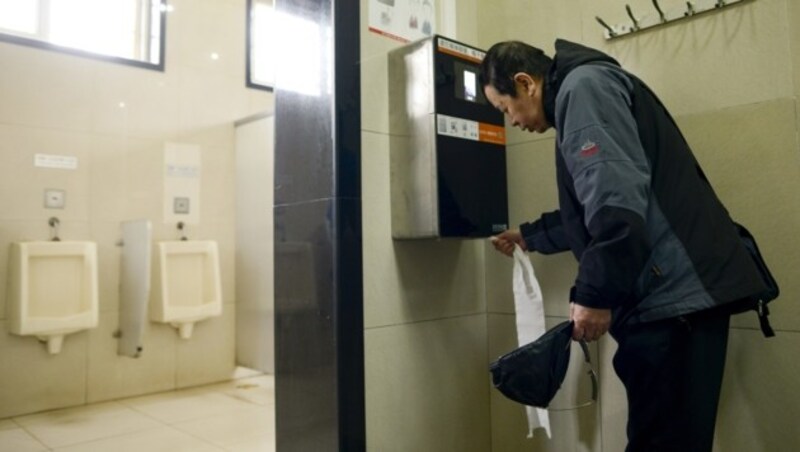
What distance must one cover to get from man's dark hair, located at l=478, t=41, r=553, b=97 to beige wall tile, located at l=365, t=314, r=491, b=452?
31.3 inches

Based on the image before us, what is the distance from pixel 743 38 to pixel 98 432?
3190mm

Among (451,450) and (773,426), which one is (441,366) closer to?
(451,450)

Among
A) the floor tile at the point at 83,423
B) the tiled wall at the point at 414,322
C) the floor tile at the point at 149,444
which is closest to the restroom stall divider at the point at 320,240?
the tiled wall at the point at 414,322

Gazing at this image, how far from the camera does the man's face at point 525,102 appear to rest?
4.64 ft

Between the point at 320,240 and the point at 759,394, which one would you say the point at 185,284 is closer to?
the point at 320,240

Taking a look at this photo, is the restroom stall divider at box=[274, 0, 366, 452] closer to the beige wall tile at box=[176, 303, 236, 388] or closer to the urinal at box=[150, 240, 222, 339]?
the urinal at box=[150, 240, 222, 339]

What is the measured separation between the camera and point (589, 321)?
1.24 metres

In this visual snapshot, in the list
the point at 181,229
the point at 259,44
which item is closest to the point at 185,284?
the point at 181,229

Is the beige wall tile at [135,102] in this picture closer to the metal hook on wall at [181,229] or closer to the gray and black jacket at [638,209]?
the metal hook on wall at [181,229]

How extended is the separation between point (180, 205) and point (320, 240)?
2.52m

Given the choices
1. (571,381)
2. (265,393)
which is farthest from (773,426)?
(265,393)

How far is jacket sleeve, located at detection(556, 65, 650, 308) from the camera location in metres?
1.13

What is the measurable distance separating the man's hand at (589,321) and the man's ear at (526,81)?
56 centimetres

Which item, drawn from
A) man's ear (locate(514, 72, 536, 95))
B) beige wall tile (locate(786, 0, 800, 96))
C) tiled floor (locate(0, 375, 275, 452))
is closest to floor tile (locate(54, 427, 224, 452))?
tiled floor (locate(0, 375, 275, 452))
